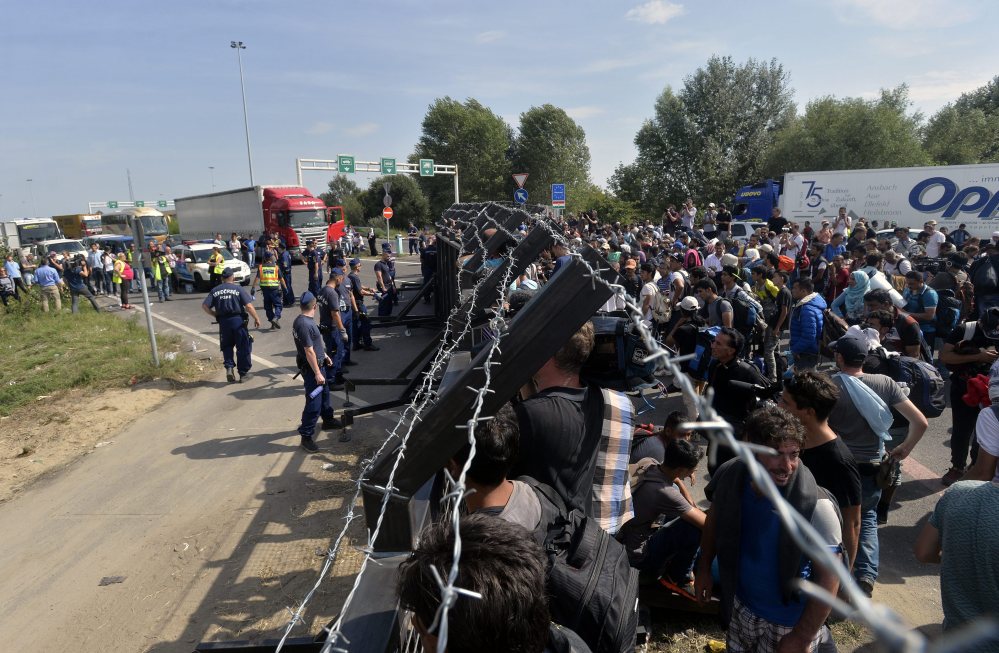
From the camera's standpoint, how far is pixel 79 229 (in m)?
43.6

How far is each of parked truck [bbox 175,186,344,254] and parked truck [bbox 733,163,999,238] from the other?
20.5m

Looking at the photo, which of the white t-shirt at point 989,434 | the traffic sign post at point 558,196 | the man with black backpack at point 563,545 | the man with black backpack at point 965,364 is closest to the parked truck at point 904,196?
Answer: the traffic sign post at point 558,196

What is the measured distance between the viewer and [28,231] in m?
36.5

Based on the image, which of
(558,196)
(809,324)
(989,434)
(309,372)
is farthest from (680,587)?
(558,196)

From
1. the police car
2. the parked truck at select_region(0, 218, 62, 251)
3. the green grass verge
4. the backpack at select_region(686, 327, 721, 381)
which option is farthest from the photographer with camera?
the parked truck at select_region(0, 218, 62, 251)

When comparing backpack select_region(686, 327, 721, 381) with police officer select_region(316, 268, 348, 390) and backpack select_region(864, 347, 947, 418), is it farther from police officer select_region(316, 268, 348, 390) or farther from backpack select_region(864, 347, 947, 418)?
police officer select_region(316, 268, 348, 390)

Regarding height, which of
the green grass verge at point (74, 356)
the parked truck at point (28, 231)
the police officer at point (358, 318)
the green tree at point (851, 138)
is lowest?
the green grass verge at point (74, 356)

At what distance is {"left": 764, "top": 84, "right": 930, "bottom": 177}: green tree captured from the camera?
31.0 m

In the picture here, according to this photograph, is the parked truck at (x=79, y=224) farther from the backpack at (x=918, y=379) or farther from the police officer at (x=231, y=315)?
the backpack at (x=918, y=379)

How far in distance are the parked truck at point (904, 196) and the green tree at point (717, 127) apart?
57.3ft

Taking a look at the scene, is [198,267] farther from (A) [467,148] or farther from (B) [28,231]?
(A) [467,148]

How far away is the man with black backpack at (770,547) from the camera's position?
243 cm

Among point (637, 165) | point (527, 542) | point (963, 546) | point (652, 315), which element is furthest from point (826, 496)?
point (637, 165)

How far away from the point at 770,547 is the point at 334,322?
708 centimetres
